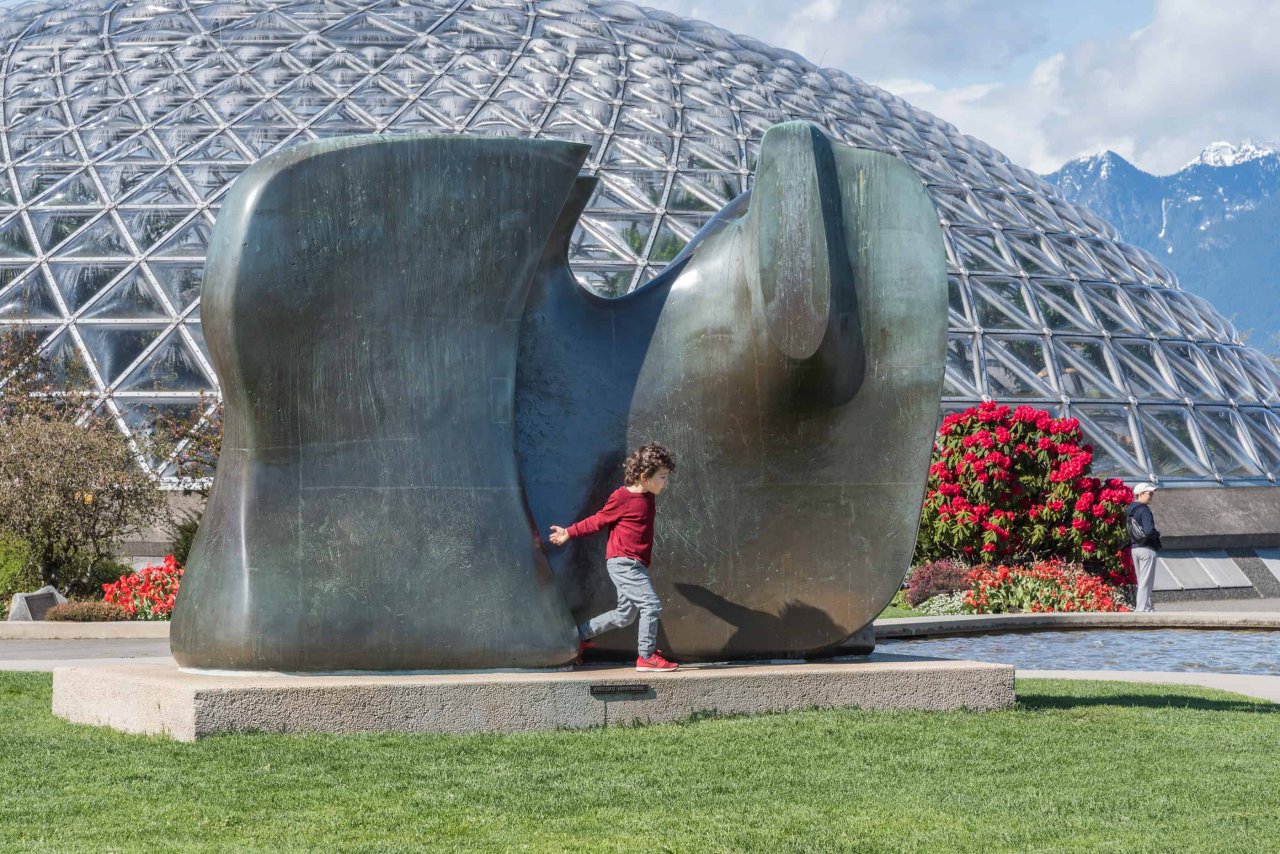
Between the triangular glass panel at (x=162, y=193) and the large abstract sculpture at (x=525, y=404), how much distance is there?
65.9 feet

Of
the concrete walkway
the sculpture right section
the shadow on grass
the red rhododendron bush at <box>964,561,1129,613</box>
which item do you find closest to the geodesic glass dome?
the red rhododendron bush at <box>964,561,1129,613</box>

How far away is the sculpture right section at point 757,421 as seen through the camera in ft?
29.8

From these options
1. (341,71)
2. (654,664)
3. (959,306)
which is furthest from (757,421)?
(341,71)

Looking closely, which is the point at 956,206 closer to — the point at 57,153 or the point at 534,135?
the point at 534,135

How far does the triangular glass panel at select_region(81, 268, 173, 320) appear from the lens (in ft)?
84.7

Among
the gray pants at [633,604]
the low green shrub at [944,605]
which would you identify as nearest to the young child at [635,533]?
the gray pants at [633,604]

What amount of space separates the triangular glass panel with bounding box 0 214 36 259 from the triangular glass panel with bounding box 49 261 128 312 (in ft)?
2.66

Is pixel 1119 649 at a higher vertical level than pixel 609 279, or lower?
lower

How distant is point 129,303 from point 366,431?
18.9 metres

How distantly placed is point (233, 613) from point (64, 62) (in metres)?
27.8

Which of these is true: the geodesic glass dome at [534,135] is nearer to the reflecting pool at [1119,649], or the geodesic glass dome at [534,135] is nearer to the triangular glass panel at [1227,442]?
the triangular glass panel at [1227,442]

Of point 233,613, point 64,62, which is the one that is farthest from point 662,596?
point 64,62

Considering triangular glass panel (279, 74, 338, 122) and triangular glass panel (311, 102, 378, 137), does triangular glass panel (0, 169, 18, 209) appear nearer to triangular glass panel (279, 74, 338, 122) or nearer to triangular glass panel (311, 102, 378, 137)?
triangular glass panel (279, 74, 338, 122)

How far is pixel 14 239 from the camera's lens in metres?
27.6
